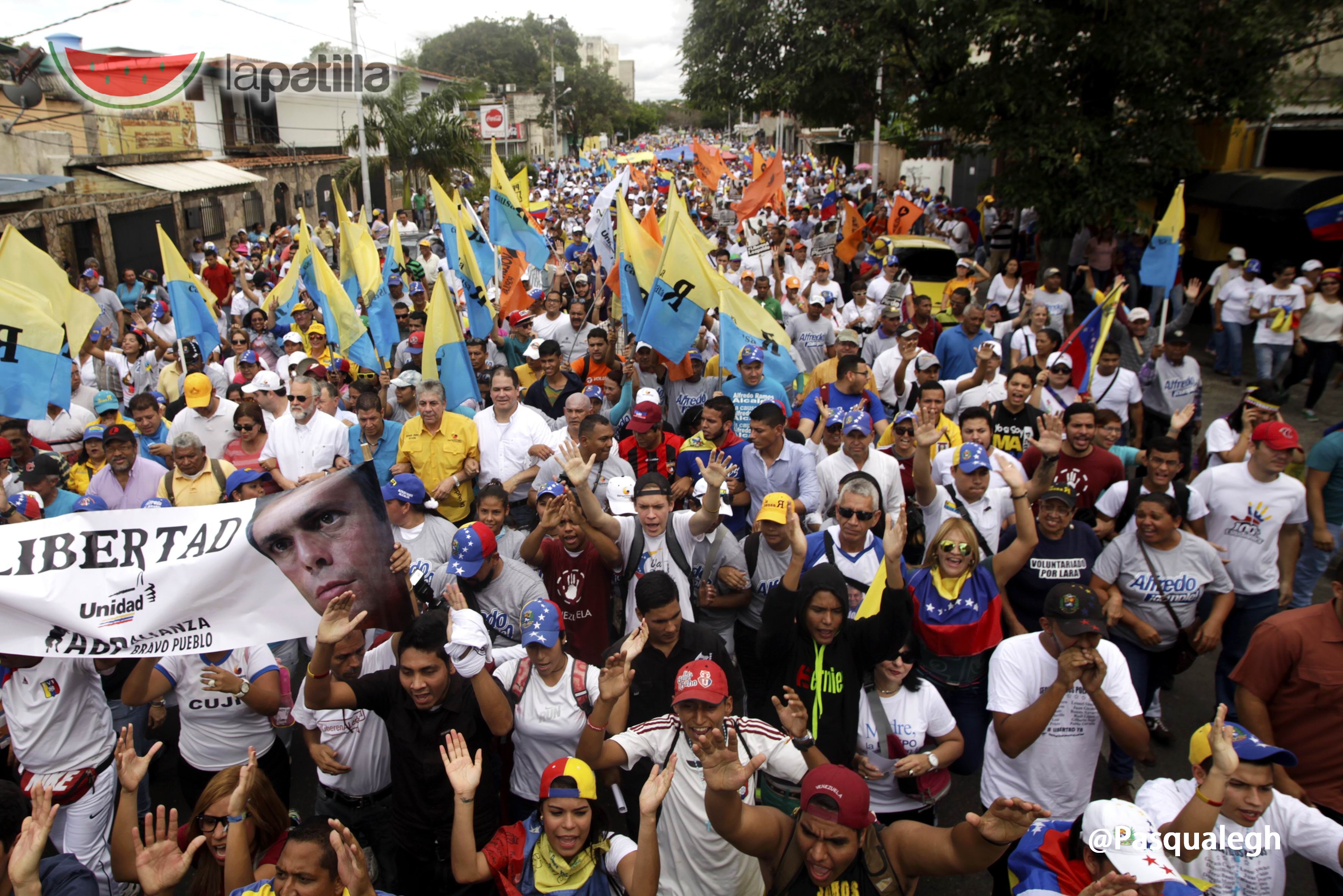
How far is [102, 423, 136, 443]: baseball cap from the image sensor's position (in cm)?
573

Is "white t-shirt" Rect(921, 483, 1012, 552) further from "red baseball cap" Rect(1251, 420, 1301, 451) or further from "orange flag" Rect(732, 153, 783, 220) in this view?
"orange flag" Rect(732, 153, 783, 220)

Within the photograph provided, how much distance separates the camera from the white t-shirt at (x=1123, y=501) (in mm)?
4973

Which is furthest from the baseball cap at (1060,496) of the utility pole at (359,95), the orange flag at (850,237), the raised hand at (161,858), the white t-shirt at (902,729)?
the utility pole at (359,95)

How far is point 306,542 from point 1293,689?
411cm

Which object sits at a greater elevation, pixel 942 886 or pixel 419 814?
pixel 419 814

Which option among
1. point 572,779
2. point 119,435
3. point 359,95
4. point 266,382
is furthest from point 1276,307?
point 359,95

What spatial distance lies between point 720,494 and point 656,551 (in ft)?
1.58

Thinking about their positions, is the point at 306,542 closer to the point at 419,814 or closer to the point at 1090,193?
the point at 419,814

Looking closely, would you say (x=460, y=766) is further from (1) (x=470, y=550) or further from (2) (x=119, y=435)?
(2) (x=119, y=435)

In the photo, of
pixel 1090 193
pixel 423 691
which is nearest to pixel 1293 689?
pixel 423 691

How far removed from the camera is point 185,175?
80.7 feet

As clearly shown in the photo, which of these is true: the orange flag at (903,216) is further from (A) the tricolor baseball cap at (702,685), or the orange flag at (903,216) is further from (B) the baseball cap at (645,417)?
(A) the tricolor baseball cap at (702,685)

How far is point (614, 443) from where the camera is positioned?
571 cm

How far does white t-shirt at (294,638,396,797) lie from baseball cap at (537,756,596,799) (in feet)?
3.35
